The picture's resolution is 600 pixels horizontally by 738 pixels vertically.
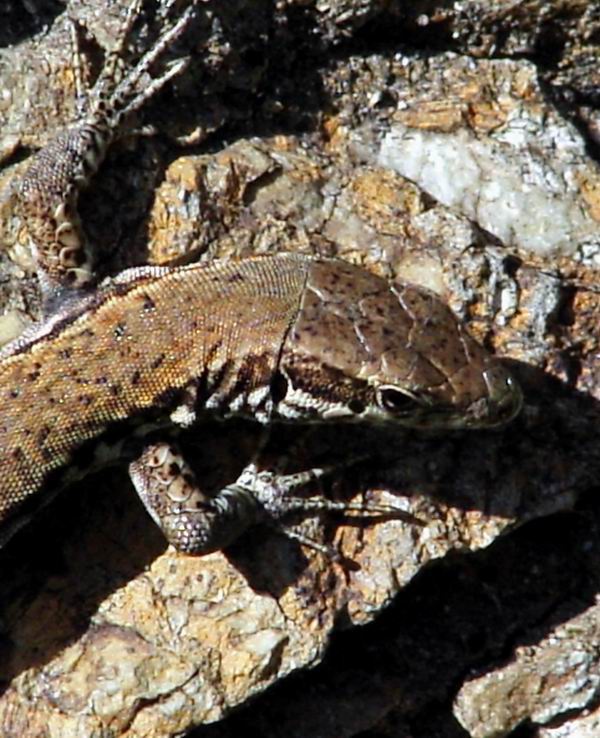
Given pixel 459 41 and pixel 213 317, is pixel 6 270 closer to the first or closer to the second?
pixel 213 317

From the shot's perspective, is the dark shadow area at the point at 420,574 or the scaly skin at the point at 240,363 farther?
the dark shadow area at the point at 420,574

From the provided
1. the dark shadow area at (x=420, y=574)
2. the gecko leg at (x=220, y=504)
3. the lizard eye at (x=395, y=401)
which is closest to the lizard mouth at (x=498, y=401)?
the lizard eye at (x=395, y=401)

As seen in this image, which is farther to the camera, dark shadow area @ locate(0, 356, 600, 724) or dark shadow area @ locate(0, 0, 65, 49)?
dark shadow area @ locate(0, 0, 65, 49)

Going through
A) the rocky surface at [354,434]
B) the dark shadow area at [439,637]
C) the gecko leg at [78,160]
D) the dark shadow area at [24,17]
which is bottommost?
Answer: the dark shadow area at [439,637]

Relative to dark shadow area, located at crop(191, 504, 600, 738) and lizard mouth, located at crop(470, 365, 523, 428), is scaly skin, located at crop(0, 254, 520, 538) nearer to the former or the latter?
lizard mouth, located at crop(470, 365, 523, 428)

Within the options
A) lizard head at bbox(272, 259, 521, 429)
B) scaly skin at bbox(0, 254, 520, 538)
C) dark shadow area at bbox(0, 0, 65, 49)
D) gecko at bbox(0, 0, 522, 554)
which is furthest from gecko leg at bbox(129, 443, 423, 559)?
dark shadow area at bbox(0, 0, 65, 49)

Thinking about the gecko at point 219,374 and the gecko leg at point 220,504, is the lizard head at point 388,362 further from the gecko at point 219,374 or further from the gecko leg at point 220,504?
the gecko leg at point 220,504

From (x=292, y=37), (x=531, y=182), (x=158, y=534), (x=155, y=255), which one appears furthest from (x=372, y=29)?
(x=158, y=534)
